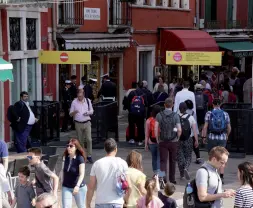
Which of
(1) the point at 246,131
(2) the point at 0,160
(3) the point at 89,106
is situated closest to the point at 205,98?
(1) the point at 246,131

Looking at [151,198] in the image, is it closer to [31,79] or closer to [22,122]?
[22,122]

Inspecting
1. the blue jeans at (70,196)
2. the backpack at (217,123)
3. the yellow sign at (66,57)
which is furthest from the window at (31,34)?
the blue jeans at (70,196)

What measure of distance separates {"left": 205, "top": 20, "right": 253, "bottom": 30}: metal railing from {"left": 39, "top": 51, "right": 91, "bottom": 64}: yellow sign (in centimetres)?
1900

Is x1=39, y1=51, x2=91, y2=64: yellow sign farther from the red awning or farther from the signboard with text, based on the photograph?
the red awning

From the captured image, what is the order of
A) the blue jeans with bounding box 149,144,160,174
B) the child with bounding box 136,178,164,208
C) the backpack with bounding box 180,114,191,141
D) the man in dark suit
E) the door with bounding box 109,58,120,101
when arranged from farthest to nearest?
1. the door with bounding box 109,58,120,101
2. the man in dark suit
3. the backpack with bounding box 180,114,191,141
4. the blue jeans with bounding box 149,144,160,174
5. the child with bounding box 136,178,164,208

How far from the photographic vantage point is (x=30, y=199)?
34.2ft

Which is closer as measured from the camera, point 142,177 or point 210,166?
point 210,166

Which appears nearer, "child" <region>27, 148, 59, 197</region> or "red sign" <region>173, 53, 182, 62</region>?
"child" <region>27, 148, 59, 197</region>

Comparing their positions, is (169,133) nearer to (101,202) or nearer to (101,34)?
(101,202)

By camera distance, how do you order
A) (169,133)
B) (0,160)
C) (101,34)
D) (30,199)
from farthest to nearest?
(101,34) → (169,133) → (0,160) → (30,199)

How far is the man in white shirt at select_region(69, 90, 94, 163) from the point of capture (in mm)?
17062

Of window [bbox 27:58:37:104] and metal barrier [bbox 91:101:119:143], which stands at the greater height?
window [bbox 27:58:37:104]

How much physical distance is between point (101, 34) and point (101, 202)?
17.1m

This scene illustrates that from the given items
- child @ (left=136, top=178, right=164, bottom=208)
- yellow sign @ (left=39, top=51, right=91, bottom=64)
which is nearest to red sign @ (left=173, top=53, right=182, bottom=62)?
yellow sign @ (left=39, top=51, right=91, bottom=64)
